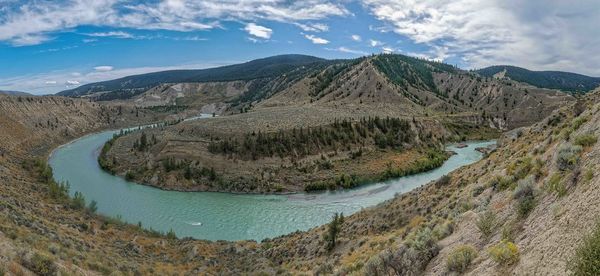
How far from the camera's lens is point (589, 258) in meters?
6.96

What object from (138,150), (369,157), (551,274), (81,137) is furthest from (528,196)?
(81,137)

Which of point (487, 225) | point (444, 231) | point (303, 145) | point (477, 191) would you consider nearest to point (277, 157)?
point (303, 145)

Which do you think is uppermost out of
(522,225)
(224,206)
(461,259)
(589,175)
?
(589,175)

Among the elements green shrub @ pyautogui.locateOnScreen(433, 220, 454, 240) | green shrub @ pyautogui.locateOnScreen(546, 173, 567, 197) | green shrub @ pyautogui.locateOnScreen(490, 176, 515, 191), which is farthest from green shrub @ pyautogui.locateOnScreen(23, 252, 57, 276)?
green shrub @ pyautogui.locateOnScreen(490, 176, 515, 191)

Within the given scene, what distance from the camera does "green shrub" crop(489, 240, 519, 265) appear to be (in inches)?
385

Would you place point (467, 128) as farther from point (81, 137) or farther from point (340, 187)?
point (81, 137)

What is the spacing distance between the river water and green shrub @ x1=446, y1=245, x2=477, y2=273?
3546cm

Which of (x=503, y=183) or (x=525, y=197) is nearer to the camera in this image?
(x=525, y=197)

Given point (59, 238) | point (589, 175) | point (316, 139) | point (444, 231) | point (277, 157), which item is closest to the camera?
point (589, 175)

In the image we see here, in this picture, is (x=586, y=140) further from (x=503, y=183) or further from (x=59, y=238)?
(x=59, y=238)

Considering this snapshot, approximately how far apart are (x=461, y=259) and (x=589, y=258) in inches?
186

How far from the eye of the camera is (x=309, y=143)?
277 feet

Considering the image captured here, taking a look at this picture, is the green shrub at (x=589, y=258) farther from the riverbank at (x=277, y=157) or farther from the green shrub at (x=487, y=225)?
the riverbank at (x=277, y=157)

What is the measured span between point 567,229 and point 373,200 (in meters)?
50.1
